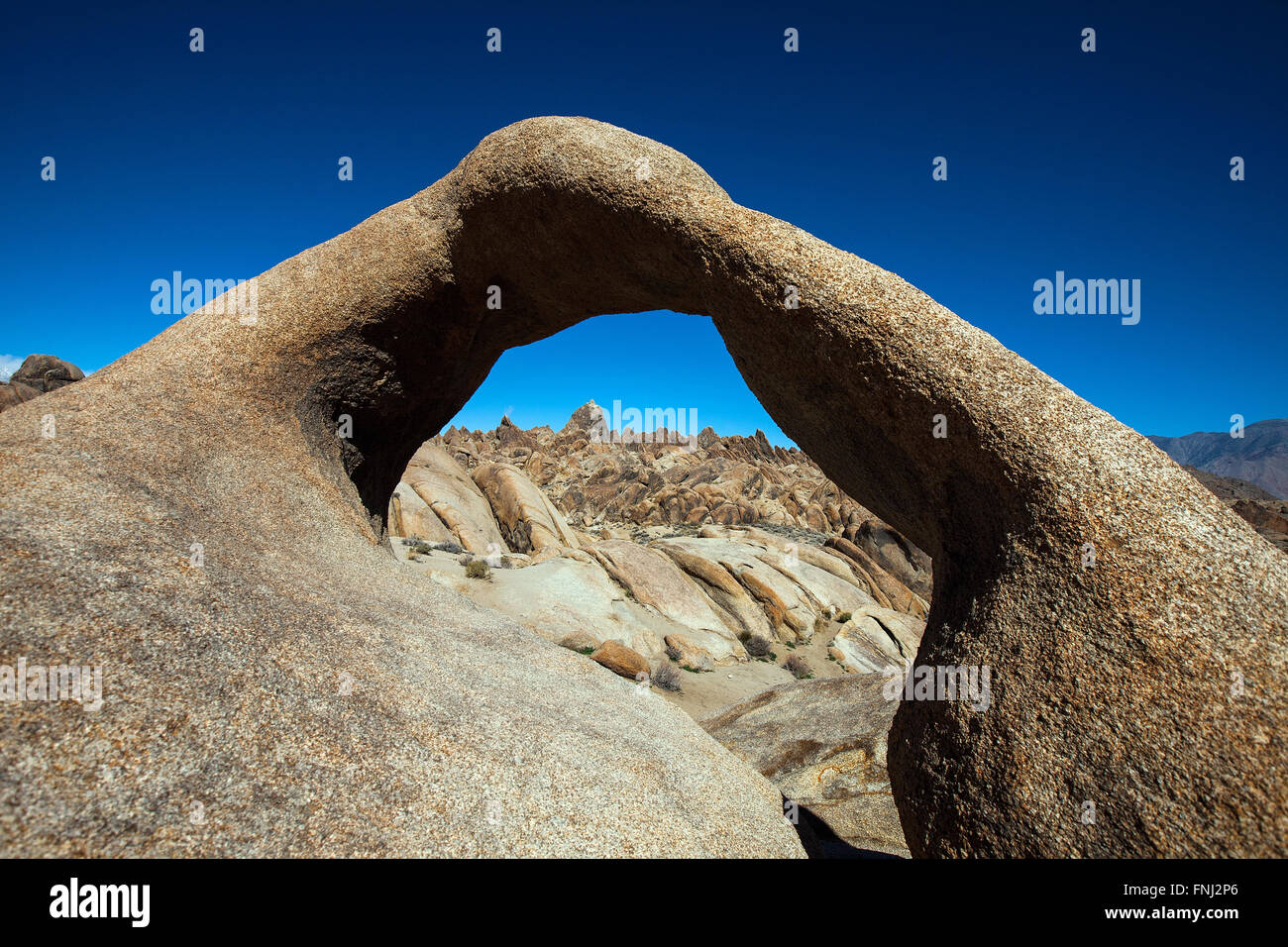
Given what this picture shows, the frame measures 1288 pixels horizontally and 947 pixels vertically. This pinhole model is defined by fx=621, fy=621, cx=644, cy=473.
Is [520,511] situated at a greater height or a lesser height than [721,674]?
greater

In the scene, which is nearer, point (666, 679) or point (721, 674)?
point (666, 679)

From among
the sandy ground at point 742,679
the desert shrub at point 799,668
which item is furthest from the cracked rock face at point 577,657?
the desert shrub at point 799,668

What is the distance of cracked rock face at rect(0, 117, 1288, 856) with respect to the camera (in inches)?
112

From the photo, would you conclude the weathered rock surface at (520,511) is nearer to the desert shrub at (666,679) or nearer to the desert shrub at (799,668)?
the desert shrub at (666,679)

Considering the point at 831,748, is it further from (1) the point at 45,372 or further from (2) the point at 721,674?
(1) the point at 45,372

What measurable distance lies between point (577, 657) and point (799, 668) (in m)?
12.2

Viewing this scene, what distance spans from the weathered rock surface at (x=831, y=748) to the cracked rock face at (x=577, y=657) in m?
1.69

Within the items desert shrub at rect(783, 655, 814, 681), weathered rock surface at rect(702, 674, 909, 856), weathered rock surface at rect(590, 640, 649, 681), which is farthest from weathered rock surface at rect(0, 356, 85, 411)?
weathered rock surface at rect(702, 674, 909, 856)

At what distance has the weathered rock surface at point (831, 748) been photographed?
623cm

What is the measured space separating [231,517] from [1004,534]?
18.9ft

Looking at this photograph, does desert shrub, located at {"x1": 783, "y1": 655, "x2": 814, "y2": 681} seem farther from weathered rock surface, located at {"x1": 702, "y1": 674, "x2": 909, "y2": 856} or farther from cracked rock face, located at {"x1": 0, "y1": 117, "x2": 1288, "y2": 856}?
cracked rock face, located at {"x1": 0, "y1": 117, "x2": 1288, "y2": 856}

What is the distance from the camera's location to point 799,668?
1658 cm

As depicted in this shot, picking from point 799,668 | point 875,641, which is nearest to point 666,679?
point 799,668
